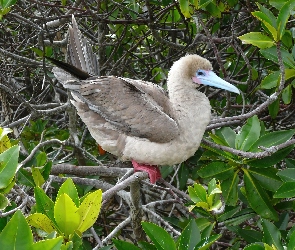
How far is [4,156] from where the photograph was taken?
1692 millimetres

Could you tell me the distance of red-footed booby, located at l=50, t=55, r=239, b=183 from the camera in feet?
8.55

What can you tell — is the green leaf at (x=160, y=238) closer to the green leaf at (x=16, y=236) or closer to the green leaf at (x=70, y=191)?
the green leaf at (x=70, y=191)

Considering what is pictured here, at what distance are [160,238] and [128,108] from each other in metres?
1.10

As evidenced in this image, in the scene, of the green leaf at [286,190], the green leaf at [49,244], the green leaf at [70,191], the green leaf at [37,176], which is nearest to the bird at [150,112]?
the green leaf at [286,190]

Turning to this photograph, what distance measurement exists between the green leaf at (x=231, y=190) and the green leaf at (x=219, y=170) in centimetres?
4

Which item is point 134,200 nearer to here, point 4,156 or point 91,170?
point 91,170

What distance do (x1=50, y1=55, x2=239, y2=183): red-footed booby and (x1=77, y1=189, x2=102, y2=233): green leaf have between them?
102cm


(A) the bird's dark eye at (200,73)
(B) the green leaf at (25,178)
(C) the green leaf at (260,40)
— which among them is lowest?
(B) the green leaf at (25,178)

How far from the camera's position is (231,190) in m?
2.52

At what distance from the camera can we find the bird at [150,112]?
8.55 feet

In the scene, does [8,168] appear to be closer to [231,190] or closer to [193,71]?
[231,190]

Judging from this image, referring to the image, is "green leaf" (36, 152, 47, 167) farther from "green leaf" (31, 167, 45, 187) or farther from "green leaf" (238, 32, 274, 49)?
"green leaf" (238, 32, 274, 49)

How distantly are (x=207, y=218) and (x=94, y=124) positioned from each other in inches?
37.5

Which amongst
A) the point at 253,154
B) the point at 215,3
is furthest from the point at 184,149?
the point at 215,3
